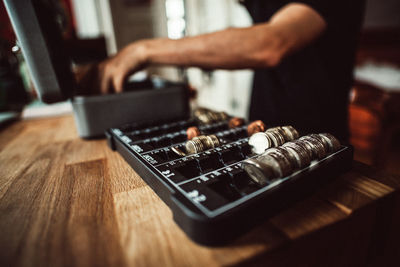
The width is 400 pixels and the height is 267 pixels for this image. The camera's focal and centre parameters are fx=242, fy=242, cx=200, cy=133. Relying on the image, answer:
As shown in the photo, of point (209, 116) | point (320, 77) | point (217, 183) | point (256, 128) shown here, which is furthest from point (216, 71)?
point (217, 183)

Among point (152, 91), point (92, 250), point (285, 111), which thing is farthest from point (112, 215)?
point (285, 111)

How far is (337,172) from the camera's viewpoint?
47cm

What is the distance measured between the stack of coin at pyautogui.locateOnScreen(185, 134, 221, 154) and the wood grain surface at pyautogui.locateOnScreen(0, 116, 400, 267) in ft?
0.40

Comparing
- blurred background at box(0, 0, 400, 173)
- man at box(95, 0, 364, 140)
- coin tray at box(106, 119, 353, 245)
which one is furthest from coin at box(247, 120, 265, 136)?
blurred background at box(0, 0, 400, 173)

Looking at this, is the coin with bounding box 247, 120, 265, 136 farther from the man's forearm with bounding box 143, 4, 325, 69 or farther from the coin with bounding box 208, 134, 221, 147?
the man's forearm with bounding box 143, 4, 325, 69

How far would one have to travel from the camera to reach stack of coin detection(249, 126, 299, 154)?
1.66 ft

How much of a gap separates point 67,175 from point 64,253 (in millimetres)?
289

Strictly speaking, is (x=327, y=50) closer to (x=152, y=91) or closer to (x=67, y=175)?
(x=152, y=91)

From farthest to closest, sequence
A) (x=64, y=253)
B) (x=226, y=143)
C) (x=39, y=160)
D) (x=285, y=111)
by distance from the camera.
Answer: (x=285, y=111) < (x=39, y=160) < (x=226, y=143) < (x=64, y=253)

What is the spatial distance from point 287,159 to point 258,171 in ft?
0.19

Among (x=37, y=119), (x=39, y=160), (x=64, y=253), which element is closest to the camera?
(x=64, y=253)

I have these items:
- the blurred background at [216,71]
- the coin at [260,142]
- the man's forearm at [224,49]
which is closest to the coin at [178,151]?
the coin at [260,142]

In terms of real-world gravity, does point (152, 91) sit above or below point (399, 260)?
above

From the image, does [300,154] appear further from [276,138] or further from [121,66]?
[121,66]
